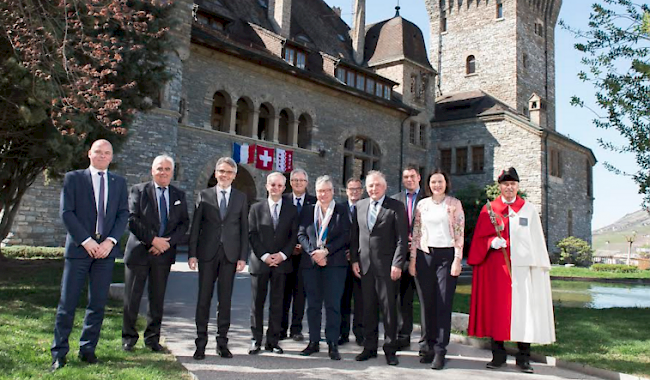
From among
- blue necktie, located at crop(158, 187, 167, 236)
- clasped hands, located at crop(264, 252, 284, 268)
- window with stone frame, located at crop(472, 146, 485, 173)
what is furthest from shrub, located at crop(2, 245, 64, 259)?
window with stone frame, located at crop(472, 146, 485, 173)

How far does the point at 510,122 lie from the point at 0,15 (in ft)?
97.3

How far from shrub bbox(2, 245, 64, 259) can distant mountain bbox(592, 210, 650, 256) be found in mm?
119574

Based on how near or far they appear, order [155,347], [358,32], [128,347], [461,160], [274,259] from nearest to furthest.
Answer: [128,347] < [155,347] < [274,259] < [358,32] < [461,160]

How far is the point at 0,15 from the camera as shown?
255 inches

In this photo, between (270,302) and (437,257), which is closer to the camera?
(437,257)

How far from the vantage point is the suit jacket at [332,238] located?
5713mm

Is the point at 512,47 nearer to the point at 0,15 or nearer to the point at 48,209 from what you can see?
the point at 48,209

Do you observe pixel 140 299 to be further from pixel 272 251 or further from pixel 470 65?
pixel 470 65

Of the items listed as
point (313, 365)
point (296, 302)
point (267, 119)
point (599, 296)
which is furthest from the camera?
point (267, 119)

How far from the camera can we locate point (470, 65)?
39531 mm

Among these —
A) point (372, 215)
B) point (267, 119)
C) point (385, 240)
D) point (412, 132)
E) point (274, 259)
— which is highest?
point (412, 132)

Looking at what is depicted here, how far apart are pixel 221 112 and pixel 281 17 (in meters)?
5.95

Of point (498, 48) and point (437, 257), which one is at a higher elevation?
point (498, 48)

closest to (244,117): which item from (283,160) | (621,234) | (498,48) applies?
(283,160)
